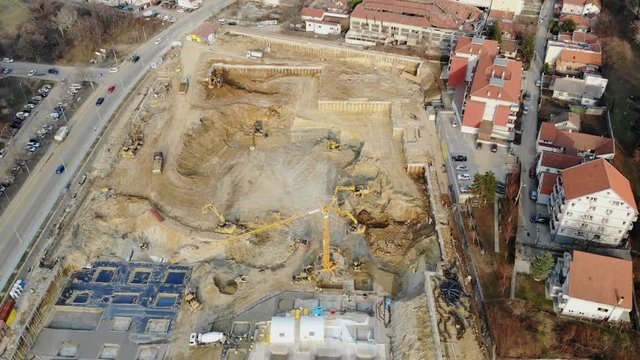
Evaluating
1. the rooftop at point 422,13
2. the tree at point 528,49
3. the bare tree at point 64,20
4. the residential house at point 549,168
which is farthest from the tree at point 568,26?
the bare tree at point 64,20

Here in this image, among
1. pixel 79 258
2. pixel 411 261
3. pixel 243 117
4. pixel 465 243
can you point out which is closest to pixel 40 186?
pixel 79 258

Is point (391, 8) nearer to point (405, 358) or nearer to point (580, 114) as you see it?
point (580, 114)

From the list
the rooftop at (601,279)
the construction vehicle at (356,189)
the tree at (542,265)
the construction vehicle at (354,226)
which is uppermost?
the construction vehicle at (356,189)

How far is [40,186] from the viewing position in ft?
168

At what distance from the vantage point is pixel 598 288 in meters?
36.6

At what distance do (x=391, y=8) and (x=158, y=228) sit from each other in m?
47.3

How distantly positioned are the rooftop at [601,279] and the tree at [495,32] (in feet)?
127

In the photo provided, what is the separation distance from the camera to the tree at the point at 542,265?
126ft

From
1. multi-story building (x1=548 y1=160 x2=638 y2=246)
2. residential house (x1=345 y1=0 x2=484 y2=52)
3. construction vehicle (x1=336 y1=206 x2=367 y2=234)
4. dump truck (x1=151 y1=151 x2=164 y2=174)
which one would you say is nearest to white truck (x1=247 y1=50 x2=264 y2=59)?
residential house (x1=345 y1=0 x2=484 y2=52)

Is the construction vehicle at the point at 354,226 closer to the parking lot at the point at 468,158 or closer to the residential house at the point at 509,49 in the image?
the parking lot at the point at 468,158

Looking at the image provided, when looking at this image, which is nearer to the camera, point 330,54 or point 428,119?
point 428,119

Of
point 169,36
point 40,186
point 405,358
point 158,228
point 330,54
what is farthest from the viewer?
point 169,36

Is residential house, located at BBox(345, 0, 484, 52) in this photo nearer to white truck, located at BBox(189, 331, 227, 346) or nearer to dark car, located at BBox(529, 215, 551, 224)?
dark car, located at BBox(529, 215, 551, 224)

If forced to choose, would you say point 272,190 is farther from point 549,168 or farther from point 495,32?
point 495,32
